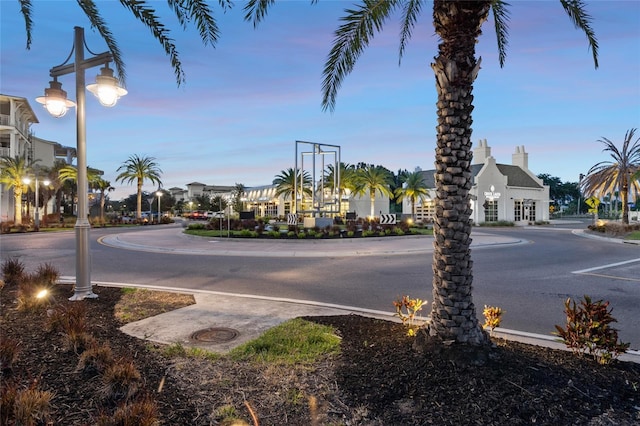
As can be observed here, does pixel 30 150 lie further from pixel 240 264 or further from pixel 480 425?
pixel 480 425

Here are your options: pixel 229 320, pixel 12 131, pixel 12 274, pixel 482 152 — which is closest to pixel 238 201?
pixel 12 131

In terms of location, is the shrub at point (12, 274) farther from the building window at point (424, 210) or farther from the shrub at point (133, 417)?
the building window at point (424, 210)

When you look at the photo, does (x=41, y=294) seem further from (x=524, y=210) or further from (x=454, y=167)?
(x=524, y=210)

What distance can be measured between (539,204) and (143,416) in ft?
199

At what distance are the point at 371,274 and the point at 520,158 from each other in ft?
175

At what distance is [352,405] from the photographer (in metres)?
3.46

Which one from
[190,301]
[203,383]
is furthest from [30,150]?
[203,383]

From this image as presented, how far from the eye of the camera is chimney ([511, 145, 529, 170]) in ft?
184

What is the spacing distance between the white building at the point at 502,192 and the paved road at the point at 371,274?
106ft

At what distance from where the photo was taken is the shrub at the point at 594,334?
13.4 ft

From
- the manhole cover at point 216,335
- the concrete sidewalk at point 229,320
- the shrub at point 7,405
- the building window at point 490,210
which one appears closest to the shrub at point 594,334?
the concrete sidewalk at point 229,320

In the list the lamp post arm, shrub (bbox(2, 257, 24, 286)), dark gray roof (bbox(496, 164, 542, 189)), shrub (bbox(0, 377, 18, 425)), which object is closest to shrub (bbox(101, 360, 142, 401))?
shrub (bbox(0, 377, 18, 425))

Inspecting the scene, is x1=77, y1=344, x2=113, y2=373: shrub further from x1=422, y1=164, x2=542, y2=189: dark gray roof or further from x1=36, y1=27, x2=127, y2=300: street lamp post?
x1=422, y1=164, x2=542, y2=189: dark gray roof

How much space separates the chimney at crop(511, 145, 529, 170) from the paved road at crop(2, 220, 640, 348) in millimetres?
42511
